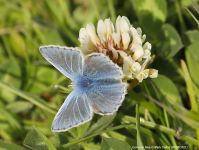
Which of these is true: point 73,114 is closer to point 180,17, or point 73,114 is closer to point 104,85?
point 104,85

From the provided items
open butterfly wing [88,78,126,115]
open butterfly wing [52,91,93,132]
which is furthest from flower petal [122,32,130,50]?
open butterfly wing [52,91,93,132]

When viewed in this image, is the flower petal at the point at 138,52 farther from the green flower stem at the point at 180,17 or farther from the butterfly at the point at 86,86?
the green flower stem at the point at 180,17

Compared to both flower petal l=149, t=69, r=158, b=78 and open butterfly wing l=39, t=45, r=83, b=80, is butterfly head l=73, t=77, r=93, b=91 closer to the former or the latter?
open butterfly wing l=39, t=45, r=83, b=80

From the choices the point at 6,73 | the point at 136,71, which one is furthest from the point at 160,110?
the point at 6,73

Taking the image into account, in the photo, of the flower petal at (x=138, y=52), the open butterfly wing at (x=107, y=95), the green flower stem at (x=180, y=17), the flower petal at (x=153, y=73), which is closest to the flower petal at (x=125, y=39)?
the flower petal at (x=138, y=52)

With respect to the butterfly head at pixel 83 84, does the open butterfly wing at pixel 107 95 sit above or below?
below

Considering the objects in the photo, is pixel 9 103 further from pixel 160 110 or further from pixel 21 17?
pixel 160 110

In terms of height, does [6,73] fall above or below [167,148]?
above
